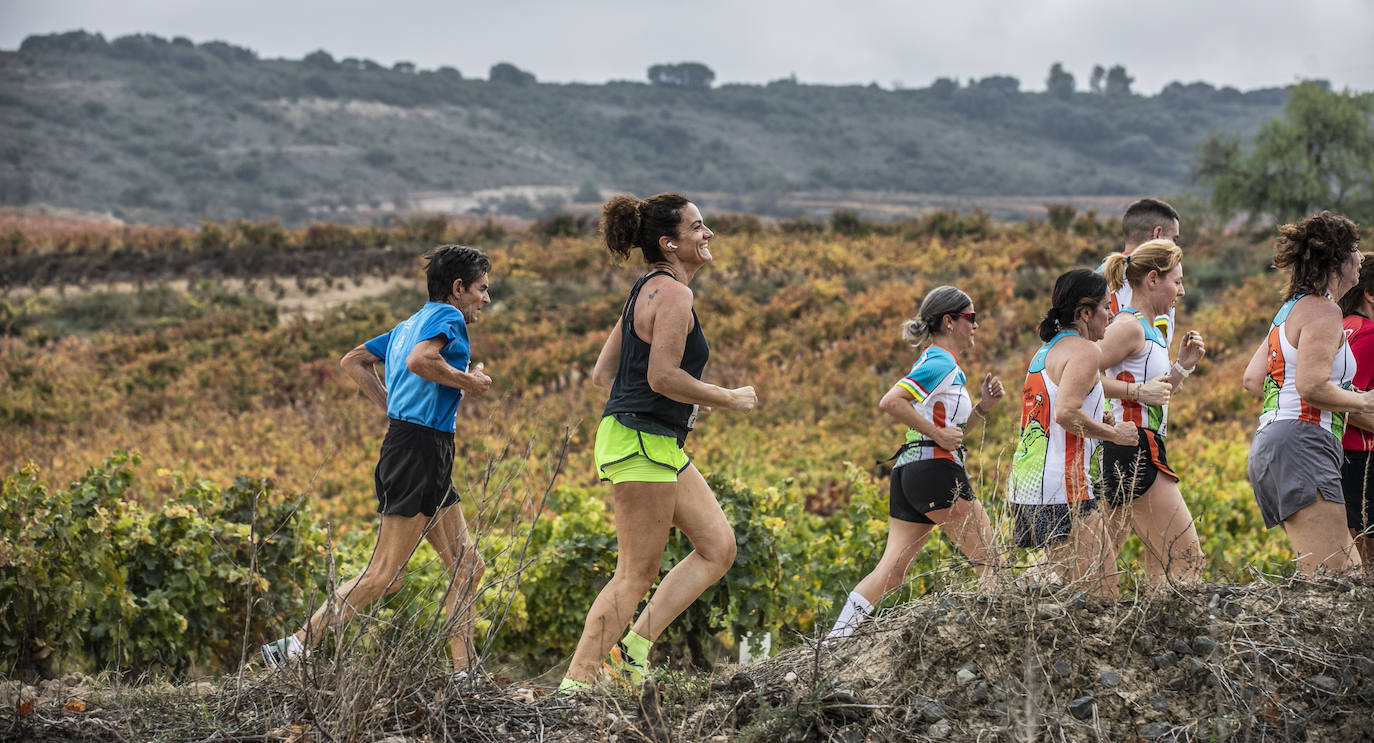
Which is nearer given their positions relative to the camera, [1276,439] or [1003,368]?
[1276,439]

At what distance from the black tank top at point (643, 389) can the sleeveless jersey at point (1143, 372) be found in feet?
5.38

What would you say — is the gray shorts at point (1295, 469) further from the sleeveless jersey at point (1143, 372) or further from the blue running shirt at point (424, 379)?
the blue running shirt at point (424, 379)

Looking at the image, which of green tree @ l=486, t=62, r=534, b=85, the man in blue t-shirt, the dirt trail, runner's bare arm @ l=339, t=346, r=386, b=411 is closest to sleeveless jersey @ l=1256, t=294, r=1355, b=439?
the dirt trail

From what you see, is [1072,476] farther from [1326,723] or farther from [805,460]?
[805,460]

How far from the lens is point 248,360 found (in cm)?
1563

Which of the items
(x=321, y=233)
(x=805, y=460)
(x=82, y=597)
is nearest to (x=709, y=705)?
(x=82, y=597)

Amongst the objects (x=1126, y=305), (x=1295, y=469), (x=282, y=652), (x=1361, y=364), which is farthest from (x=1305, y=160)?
(x=282, y=652)

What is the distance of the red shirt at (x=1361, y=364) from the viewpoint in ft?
13.1

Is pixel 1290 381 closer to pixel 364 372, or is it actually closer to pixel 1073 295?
pixel 1073 295

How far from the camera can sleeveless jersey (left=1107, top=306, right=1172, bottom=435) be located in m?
4.07

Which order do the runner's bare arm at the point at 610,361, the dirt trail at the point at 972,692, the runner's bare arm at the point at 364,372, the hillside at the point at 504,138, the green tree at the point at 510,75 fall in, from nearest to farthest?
the dirt trail at the point at 972,692 → the runner's bare arm at the point at 610,361 → the runner's bare arm at the point at 364,372 → the hillside at the point at 504,138 → the green tree at the point at 510,75

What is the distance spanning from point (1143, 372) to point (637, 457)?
6.39 ft

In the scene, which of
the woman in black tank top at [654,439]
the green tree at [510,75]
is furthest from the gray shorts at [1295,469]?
the green tree at [510,75]

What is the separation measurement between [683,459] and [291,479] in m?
7.08
